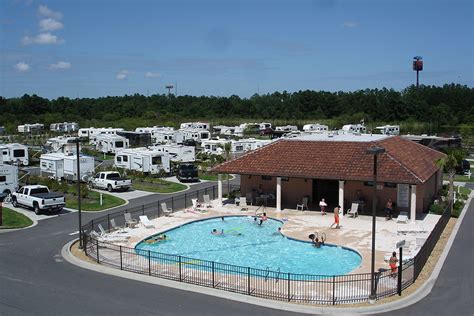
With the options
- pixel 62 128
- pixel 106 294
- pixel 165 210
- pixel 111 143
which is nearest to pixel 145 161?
pixel 165 210

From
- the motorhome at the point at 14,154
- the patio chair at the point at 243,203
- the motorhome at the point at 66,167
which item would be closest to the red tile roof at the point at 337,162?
the patio chair at the point at 243,203

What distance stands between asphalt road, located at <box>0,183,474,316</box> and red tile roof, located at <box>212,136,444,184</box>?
26.3ft

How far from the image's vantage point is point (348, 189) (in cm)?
3472

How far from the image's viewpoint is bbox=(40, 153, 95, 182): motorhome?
45844 mm

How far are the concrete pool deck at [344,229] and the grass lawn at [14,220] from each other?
6770mm

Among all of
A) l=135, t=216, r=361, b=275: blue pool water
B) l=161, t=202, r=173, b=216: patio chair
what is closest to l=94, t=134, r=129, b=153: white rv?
l=161, t=202, r=173, b=216: patio chair

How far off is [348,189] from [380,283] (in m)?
14.5

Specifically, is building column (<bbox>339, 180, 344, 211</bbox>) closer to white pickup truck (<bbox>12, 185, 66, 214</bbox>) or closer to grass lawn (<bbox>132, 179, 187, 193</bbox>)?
grass lawn (<bbox>132, 179, 187, 193</bbox>)

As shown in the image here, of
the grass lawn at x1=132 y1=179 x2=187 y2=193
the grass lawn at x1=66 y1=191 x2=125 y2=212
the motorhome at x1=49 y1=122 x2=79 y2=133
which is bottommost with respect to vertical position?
the grass lawn at x1=66 y1=191 x2=125 y2=212

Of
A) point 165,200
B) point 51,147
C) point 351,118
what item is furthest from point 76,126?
point 165,200

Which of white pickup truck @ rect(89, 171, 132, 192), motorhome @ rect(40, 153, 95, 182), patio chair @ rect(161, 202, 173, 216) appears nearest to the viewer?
patio chair @ rect(161, 202, 173, 216)

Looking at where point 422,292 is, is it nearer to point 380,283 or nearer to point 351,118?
point 380,283

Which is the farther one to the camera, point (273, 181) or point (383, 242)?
point (273, 181)

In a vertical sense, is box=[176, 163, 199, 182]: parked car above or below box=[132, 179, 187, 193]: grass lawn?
above
